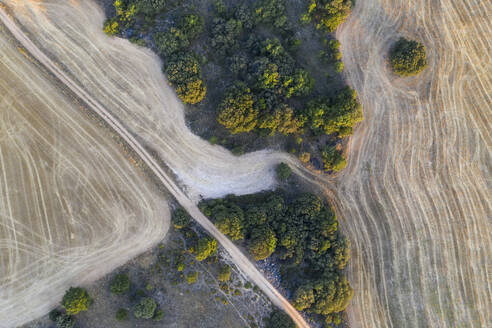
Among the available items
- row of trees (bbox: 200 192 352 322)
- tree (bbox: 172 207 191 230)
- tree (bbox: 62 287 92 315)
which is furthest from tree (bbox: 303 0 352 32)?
tree (bbox: 62 287 92 315)

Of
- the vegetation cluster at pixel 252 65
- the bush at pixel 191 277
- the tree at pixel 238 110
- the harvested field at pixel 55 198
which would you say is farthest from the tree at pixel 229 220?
the tree at pixel 238 110

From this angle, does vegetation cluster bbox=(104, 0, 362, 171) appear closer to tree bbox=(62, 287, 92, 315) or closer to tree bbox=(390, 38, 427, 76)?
tree bbox=(390, 38, 427, 76)

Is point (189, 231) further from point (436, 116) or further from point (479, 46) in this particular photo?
point (479, 46)

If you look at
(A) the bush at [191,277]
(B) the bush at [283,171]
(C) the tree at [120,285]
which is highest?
(B) the bush at [283,171]

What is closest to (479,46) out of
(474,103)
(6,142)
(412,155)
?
(474,103)

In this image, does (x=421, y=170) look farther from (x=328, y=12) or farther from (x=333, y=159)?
(x=328, y=12)

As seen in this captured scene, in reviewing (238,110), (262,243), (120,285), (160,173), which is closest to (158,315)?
(120,285)

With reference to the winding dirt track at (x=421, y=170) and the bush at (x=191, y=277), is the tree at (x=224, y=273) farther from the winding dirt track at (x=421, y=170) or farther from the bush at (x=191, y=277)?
the winding dirt track at (x=421, y=170)
